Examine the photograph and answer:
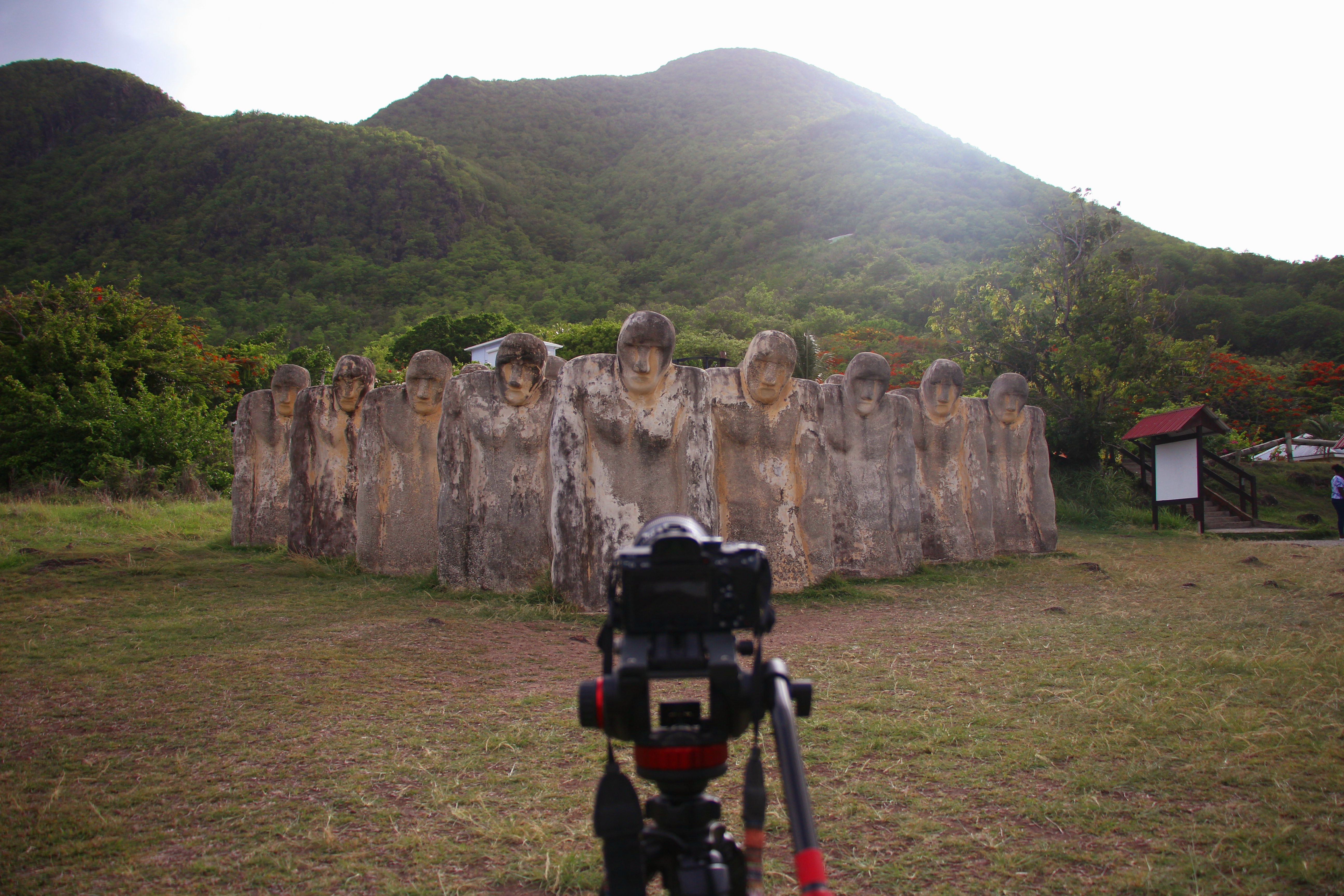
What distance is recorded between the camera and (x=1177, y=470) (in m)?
12.9

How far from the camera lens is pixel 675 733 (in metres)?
1.40

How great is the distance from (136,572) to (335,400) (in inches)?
101

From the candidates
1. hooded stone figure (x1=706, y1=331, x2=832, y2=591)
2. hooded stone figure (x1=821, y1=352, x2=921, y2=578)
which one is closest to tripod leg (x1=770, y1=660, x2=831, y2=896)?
hooded stone figure (x1=706, y1=331, x2=832, y2=591)

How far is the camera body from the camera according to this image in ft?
4.45

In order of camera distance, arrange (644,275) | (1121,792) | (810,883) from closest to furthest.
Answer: (810,883)
(1121,792)
(644,275)

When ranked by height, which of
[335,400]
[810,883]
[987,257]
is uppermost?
[987,257]

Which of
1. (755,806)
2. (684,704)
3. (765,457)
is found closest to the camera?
(755,806)

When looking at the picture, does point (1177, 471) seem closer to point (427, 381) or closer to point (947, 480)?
point (947, 480)

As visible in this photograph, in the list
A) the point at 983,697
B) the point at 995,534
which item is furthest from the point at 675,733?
the point at 995,534

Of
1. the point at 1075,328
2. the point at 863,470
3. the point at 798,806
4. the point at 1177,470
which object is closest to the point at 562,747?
the point at 798,806

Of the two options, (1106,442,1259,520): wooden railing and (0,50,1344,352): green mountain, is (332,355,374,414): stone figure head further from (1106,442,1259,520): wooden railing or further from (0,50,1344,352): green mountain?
(0,50,1344,352): green mountain

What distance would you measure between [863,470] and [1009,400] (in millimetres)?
3158

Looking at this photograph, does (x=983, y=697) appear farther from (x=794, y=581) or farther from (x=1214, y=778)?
(x=794, y=581)

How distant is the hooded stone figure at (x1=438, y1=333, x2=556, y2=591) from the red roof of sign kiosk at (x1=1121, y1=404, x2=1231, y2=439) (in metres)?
10.1
